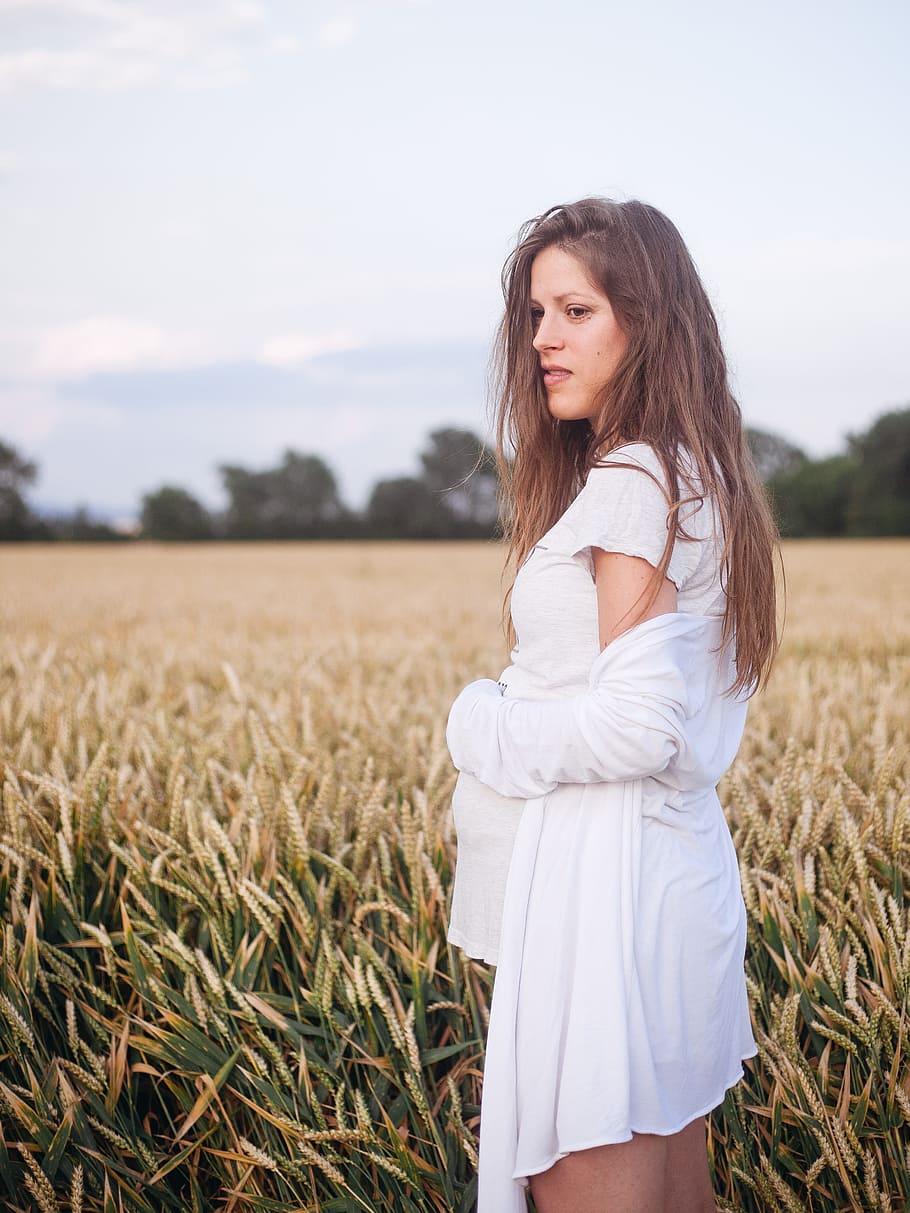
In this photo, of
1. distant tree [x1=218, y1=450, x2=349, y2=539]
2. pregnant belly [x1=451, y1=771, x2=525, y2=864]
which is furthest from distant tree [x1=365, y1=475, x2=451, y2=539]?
pregnant belly [x1=451, y1=771, x2=525, y2=864]

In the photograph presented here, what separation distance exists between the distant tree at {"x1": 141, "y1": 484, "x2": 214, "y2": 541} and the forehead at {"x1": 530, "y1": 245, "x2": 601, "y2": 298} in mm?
45788

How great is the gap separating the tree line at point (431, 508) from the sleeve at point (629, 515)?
36870 mm

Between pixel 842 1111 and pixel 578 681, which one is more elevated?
pixel 578 681

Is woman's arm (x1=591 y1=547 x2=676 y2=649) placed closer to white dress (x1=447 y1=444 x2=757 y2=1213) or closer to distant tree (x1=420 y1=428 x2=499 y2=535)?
white dress (x1=447 y1=444 x2=757 y2=1213)

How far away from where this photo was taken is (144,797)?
2.33 metres

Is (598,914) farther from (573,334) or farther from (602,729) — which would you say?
(573,334)

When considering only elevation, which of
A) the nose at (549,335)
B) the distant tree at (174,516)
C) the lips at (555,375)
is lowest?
the lips at (555,375)

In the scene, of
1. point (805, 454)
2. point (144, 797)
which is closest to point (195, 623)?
point (144, 797)

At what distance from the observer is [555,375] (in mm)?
1416

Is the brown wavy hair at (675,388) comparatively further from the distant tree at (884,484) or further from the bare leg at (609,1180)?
the distant tree at (884,484)

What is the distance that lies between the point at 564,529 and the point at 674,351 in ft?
1.16

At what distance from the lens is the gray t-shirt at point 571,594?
119cm

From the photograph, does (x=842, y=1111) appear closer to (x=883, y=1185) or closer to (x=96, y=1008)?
(x=883, y=1185)

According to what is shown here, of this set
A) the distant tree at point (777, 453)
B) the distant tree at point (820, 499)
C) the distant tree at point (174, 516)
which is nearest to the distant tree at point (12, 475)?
the distant tree at point (174, 516)
